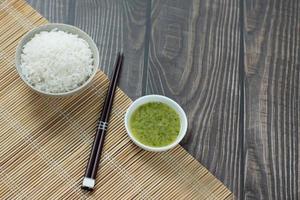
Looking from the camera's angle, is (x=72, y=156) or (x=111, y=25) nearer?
(x=72, y=156)

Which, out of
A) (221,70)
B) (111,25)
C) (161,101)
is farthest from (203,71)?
(111,25)

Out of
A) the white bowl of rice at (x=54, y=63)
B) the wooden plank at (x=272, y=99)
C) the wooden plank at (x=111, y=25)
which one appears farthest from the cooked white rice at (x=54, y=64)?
the wooden plank at (x=272, y=99)

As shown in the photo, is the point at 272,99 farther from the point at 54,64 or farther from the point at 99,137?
the point at 54,64

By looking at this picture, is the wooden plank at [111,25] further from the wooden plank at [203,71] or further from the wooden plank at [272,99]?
the wooden plank at [272,99]

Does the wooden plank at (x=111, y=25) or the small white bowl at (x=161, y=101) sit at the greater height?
the wooden plank at (x=111, y=25)

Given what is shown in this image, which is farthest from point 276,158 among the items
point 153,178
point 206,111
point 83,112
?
point 83,112

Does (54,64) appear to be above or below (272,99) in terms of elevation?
above

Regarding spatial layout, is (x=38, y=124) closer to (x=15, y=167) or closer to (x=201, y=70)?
(x=15, y=167)
